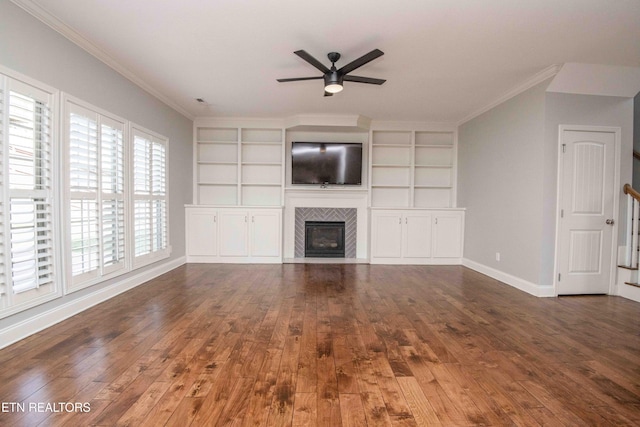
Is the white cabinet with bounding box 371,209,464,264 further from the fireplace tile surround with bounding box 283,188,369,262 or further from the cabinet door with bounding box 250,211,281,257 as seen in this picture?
the cabinet door with bounding box 250,211,281,257

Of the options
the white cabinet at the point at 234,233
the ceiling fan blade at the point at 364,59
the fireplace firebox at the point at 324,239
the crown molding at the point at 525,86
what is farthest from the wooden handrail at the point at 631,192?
the white cabinet at the point at 234,233

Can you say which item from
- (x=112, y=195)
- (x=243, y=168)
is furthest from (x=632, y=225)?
(x=112, y=195)

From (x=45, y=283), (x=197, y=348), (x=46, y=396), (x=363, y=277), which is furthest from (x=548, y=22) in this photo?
(x=45, y=283)

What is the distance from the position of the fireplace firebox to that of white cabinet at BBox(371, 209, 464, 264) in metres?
0.67

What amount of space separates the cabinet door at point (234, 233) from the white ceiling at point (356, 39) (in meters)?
2.08

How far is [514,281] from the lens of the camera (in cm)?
408

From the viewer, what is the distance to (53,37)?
2652mm

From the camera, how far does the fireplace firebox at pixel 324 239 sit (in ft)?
19.3

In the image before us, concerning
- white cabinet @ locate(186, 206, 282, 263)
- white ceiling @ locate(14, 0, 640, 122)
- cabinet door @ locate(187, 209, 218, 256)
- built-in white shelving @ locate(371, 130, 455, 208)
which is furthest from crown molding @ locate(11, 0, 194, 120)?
built-in white shelving @ locate(371, 130, 455, 208)

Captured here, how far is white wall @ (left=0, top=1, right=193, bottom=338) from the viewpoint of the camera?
7.56 ft

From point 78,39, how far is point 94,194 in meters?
1.43

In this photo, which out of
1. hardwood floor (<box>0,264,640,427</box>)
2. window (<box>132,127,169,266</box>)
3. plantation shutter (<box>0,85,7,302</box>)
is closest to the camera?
hardwood floor (<box>0,264,640,427</box>)

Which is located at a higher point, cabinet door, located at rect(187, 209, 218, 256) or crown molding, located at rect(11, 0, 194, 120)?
crown molding, located at rect(11, 0, 194, 120)

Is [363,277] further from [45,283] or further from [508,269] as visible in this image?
[45,283]
